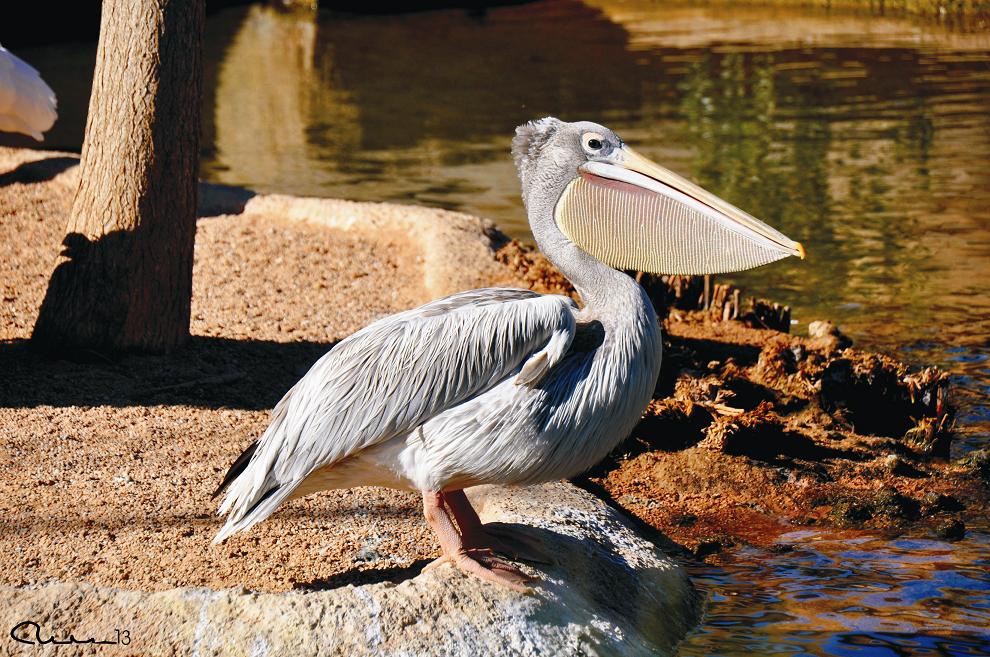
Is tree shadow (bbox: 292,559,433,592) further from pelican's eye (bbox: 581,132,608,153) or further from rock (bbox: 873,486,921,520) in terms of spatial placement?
rock (bbox: 873,486,921,520)

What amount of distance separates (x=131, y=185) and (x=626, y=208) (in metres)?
2.76

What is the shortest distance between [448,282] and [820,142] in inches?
241

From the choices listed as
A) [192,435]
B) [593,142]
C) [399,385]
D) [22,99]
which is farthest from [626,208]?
[22,99]

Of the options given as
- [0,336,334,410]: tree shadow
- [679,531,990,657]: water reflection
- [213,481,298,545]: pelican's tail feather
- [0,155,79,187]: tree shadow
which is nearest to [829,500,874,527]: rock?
[679,531,990,657]: water reflection

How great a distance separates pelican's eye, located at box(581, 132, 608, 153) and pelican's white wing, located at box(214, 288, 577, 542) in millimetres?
523

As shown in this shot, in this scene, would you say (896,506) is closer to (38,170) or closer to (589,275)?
(589,275)

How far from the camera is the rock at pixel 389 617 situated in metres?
3.05

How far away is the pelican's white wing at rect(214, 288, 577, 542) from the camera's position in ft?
11.2

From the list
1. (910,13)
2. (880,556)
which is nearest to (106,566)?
(880,556)

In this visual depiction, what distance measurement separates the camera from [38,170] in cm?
862

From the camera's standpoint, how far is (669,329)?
6.43m

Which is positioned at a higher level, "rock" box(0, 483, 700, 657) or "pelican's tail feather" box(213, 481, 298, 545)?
"pelican's tail feather" box(213, 481, 298, 545)

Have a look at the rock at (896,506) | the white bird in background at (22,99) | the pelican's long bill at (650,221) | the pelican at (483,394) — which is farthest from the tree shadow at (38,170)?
the rock at (896,506)

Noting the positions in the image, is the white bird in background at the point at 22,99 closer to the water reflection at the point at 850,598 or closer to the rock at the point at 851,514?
the water reflection at the point at 850,598
